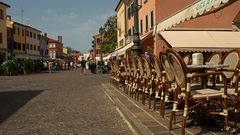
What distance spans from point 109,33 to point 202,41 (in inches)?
2083

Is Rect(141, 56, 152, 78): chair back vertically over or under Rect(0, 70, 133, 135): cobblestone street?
over

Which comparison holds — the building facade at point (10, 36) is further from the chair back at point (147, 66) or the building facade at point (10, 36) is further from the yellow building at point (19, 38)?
the chair back at point (147, 66)

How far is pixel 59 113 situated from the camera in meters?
9.33

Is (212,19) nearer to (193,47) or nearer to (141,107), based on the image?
(193,47)

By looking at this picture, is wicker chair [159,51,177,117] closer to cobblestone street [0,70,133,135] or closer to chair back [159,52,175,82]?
chair back [159,52,175,82]

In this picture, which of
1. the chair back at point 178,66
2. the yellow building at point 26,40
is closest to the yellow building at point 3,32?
the yellow building at point 26,40

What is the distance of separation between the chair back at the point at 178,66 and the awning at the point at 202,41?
14.9 metres

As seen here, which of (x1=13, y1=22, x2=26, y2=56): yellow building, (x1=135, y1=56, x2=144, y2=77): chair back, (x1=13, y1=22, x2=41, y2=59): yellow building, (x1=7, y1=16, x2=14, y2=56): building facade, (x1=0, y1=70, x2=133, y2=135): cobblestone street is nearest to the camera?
(x1=0, y1=70, x2=133, y2=135): cobblestone street

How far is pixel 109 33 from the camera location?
73.8 meters

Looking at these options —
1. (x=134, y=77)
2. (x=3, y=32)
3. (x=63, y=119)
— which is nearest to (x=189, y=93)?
(x=63, y=119)

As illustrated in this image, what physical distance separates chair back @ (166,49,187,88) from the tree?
65.1m

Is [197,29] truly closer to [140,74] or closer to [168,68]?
[140,74]

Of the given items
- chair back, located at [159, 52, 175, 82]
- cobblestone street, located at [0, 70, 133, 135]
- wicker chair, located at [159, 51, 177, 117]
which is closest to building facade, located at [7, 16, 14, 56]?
cobblestone street, located at [0, 70, 133, 135]

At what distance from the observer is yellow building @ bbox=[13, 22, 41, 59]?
234 ft
